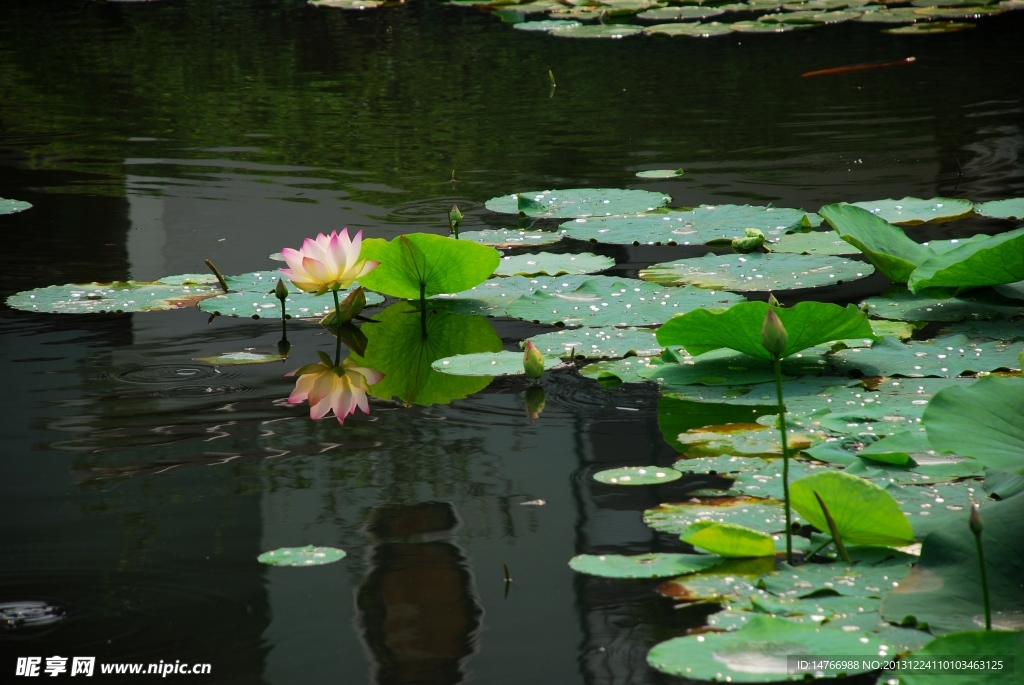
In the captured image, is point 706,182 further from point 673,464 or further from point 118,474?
point 118,474

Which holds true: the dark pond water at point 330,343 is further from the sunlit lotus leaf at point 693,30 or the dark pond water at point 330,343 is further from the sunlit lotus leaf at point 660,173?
the sunlit lotus leaf at point 693,30

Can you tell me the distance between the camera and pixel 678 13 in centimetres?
Result: 762

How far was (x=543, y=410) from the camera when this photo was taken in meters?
1.69

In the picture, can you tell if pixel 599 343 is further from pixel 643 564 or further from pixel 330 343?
pixel 643 564

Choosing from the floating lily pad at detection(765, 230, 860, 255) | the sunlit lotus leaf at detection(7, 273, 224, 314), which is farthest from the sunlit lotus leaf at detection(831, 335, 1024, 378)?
the sunlit lotus leaf at detection(7, 273, 224, 314)

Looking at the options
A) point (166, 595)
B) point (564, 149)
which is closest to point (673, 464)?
point (166, 595)

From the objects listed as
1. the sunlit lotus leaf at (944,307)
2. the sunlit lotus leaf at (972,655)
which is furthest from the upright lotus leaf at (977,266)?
the sunlit lotus leaf at (972,655)

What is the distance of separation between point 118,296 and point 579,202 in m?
1.20

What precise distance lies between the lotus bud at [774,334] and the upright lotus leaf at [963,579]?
0.23 meters

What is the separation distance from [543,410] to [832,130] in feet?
8.31

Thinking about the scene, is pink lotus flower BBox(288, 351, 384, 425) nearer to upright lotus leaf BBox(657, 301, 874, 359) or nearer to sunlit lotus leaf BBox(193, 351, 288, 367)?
sunlit lotus leaf BBox(193, 351, 288, 367)

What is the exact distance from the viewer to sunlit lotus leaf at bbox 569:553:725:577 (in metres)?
1.15

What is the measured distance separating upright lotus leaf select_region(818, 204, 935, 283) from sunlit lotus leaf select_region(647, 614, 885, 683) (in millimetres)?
1133

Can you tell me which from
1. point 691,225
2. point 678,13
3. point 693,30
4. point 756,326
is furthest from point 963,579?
point 678,13
